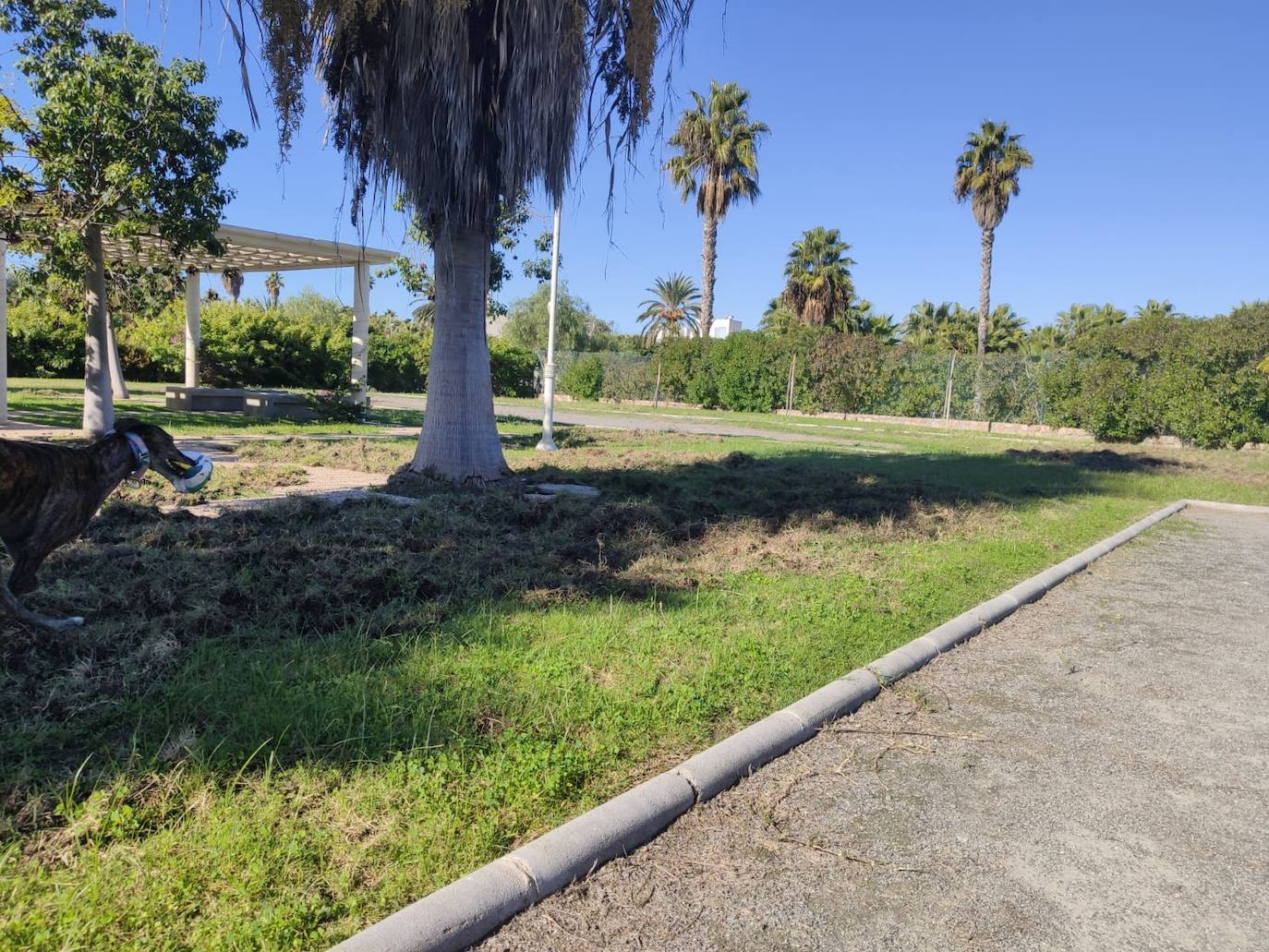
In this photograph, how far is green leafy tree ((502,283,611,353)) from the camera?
6145 centimetres

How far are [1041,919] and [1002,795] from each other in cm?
78

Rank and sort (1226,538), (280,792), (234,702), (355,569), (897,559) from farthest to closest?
(1226,538) → (897,559) → (355,569) → (234,702) → (280,792)

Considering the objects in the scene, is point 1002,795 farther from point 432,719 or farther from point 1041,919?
point 432,719

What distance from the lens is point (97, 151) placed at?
11.8m

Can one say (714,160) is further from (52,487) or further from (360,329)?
(52,487)

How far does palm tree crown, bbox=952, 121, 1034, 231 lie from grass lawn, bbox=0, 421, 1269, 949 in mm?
31988

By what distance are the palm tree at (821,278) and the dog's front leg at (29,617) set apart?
42.2 meters

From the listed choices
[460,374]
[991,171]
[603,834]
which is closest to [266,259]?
[460,374]

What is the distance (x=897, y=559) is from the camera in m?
6.88

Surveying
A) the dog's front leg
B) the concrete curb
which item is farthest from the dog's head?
the concrete curb

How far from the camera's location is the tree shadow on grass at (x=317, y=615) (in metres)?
3.00

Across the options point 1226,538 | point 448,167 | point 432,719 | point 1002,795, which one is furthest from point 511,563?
point 1226,538

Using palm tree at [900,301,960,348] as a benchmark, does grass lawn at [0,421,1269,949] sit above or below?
below

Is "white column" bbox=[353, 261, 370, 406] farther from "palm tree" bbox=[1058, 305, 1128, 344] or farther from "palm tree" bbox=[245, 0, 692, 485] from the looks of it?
"palm tree" bbox=[1058, 305, 1128, 344]
